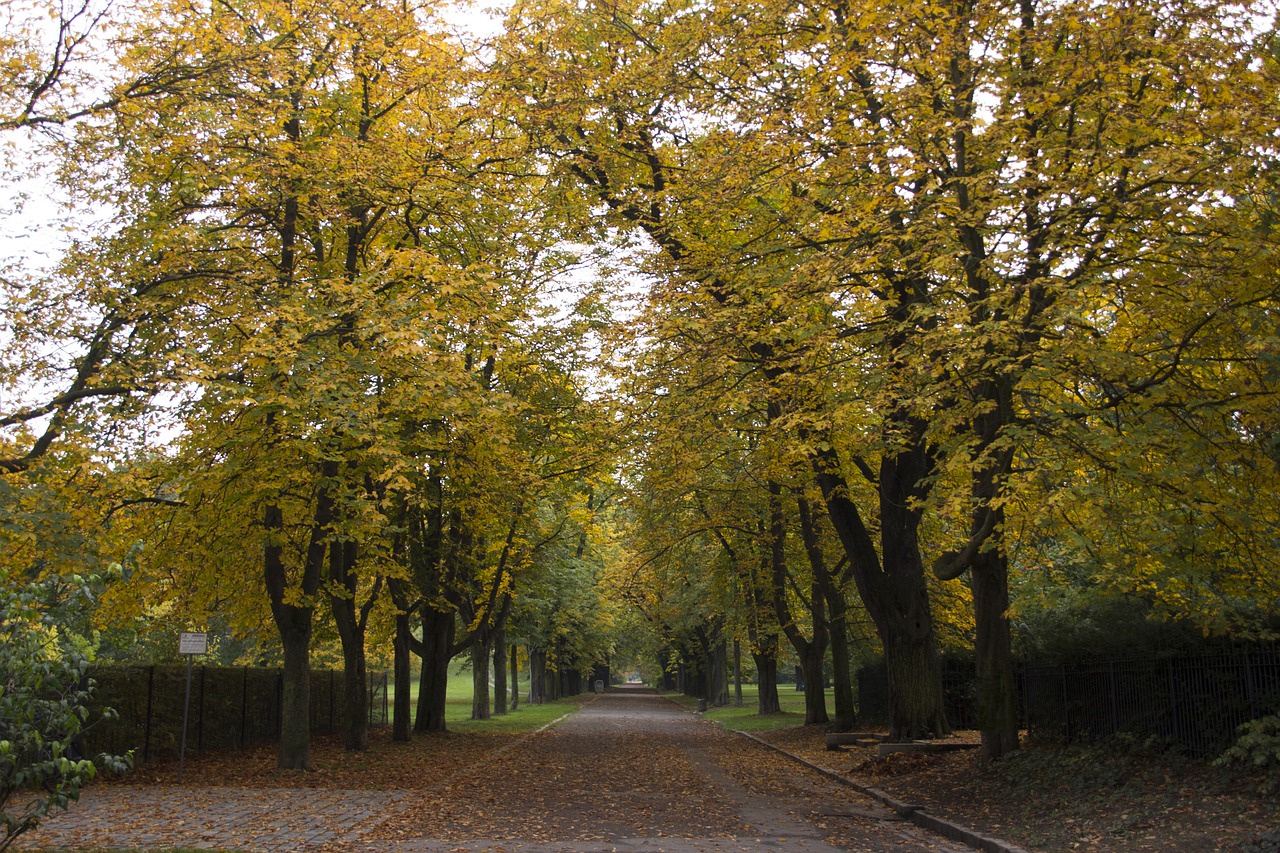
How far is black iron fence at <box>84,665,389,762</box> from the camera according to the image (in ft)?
55.5

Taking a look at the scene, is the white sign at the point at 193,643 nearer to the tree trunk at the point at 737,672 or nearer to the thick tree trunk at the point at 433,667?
the thick tree trunk at the point at 433,667

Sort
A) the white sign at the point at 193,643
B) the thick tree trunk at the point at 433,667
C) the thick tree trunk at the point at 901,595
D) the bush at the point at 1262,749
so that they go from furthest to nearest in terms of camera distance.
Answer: the thick tree trunk at the point at 433,667
the thick tree trunk at the point at 901,595
the white sign at the point at 193,643
the bush at the point at 1262,749

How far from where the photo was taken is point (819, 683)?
91.4 ft

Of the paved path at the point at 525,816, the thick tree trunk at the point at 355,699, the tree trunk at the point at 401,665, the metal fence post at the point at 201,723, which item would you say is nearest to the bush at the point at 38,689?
the paved path at the point at 525,816

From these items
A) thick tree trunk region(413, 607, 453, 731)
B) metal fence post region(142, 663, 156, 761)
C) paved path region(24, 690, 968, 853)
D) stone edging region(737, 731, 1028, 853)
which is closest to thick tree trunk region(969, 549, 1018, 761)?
stone edging region(737, 731, 1028, 853)

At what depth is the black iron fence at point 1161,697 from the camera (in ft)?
35.6

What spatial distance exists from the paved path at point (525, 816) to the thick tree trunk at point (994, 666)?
203 centimetres

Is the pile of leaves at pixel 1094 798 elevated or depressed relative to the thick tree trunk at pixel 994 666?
depressed

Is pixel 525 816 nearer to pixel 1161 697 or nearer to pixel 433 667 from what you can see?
pixel 1161 697

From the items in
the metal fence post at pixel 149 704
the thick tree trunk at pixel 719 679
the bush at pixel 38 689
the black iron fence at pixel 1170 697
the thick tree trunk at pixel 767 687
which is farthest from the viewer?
the thick tree trunk at pixel 719 679

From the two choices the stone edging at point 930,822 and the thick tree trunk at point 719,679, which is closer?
the stone edging at point 930,822

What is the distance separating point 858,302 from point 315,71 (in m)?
9.17

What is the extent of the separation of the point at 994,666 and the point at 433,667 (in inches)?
640

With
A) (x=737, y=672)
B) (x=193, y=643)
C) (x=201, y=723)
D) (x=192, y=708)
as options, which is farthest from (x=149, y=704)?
(x=737, y=672)
